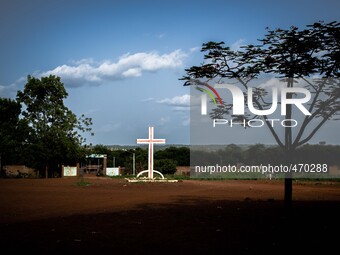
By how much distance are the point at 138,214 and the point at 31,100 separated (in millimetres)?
31168

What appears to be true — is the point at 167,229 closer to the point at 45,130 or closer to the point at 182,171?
the point at 45,130

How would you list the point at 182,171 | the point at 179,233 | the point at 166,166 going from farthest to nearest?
the point at 182,171 < the point at 166,166 < the point at 179,233

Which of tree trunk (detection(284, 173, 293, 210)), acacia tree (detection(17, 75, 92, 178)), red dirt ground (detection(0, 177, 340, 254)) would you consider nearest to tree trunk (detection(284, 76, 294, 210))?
tree trunk (detection(284, 173, 293, 210))

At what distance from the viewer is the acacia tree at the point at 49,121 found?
40.8 m

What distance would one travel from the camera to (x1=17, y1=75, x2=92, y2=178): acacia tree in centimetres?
4084

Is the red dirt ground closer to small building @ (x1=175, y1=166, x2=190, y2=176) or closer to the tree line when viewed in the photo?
the tree line

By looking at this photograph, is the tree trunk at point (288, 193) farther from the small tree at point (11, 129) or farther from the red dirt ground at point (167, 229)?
the small tree at point (11, 129)

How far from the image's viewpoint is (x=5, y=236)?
930cm

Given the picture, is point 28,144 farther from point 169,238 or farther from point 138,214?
point 169,238

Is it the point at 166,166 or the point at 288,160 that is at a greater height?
the point at 288,160

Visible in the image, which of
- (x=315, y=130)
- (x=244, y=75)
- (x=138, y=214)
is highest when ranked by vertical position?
(x=244, y=75)

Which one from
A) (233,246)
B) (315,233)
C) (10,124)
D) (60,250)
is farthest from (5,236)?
(10,124)

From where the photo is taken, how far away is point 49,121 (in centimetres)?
4206

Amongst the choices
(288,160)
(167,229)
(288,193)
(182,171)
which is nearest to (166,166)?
(182,171)
